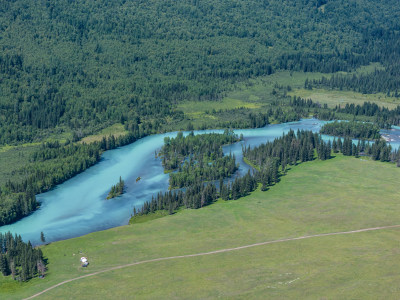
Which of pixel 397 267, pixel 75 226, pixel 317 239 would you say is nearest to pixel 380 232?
pixel 317 239

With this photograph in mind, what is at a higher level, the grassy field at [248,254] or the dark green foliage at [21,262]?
the dark green foliage at [21,262]

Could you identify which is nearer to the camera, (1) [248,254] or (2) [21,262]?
(2) [21,262]

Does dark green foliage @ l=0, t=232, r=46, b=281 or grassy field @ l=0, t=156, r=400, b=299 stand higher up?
dark green foliage @ l=0, t=232, r=46, b=281

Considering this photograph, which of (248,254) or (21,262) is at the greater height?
(21,262)

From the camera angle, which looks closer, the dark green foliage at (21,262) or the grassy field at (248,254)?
the grassy field at (248,254)

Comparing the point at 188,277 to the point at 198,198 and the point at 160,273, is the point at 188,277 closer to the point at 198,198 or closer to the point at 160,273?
the point at 160,273
